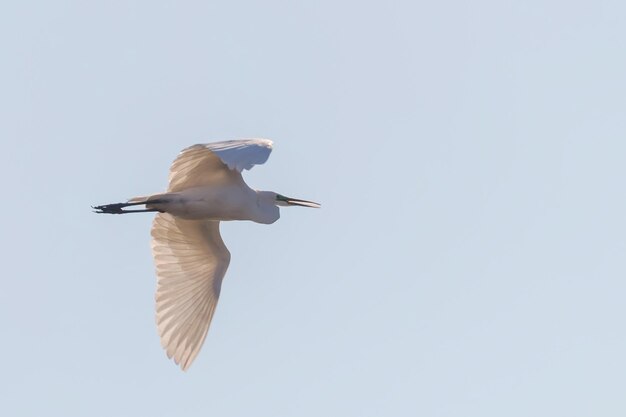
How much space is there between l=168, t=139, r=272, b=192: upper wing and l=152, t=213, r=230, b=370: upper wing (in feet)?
2.96

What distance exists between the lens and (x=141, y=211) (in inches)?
574

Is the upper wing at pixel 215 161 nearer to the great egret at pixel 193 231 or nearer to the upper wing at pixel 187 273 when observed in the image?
the great egret at pixel 193 231

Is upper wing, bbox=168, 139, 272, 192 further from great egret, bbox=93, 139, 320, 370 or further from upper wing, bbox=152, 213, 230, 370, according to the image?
upper wing, bbox=152, 213, 230, 370

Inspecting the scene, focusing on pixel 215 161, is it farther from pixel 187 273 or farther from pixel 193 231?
pixel 187 273

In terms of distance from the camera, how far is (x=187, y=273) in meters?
15.3

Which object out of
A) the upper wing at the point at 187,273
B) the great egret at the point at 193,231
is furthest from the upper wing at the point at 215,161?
the upper wing at the point at 187,273

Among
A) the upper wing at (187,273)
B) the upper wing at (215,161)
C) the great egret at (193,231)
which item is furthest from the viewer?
the upper wing at (187,273)

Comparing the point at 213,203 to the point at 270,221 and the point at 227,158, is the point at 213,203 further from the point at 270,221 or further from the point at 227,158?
the point at 227,158

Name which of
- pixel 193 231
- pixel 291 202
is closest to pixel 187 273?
pixel 193 231

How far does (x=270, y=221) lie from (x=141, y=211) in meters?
1.20

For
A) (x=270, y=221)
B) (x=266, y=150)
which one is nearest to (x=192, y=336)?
(x=270, y=221)

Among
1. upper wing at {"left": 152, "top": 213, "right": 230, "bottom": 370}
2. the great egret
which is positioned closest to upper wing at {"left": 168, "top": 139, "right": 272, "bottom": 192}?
the great egret

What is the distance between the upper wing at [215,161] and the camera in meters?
12.5

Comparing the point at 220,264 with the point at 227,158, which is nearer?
the point at 227,158
